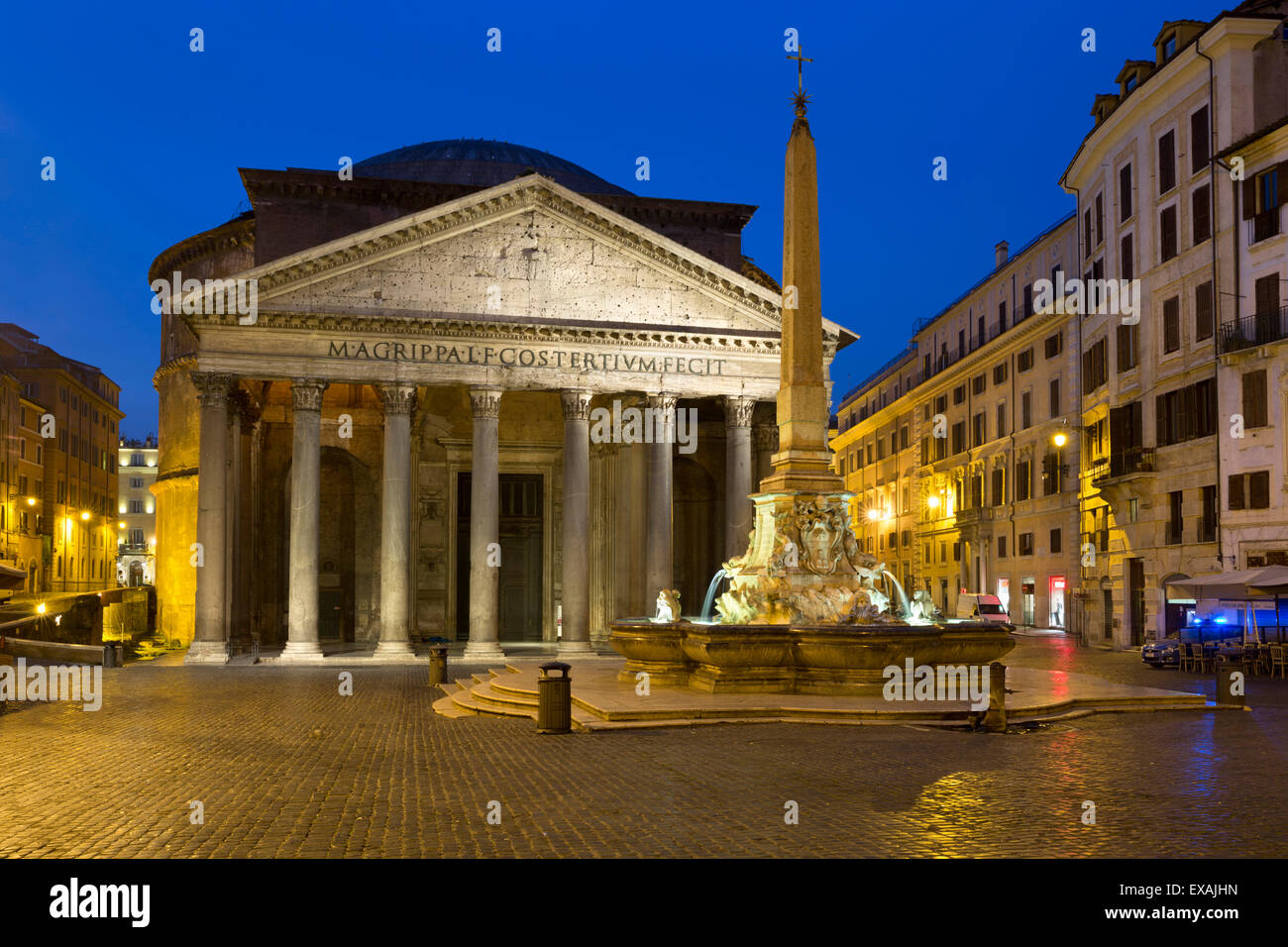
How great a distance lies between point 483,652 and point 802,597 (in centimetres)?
1513

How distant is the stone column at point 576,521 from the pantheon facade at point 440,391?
6cm

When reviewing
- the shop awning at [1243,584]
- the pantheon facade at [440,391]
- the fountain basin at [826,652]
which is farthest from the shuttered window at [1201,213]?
the fountain basin at [826,652]

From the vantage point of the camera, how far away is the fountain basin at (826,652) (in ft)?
53.6

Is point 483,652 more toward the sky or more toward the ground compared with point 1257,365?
more toward the ground

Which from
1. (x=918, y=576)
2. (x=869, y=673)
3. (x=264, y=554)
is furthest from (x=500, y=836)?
Result: (x=918, y=576)

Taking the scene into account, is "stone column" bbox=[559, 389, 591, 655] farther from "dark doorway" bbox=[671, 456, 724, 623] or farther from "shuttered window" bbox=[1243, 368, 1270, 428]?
"shuttered window" bbox=[1243, 368, 1270, 428]

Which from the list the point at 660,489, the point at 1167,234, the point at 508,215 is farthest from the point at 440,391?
the point at 1167,234

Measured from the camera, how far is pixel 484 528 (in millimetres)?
31172

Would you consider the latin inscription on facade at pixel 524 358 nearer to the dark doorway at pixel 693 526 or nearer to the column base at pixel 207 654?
the column base at pixel 207 654

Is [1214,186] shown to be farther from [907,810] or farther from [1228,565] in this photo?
[907,810]

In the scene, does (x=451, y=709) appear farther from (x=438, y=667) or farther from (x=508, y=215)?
(x=508, y=215)

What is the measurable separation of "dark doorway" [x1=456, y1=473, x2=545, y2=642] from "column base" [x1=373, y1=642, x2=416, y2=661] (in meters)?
8.85
